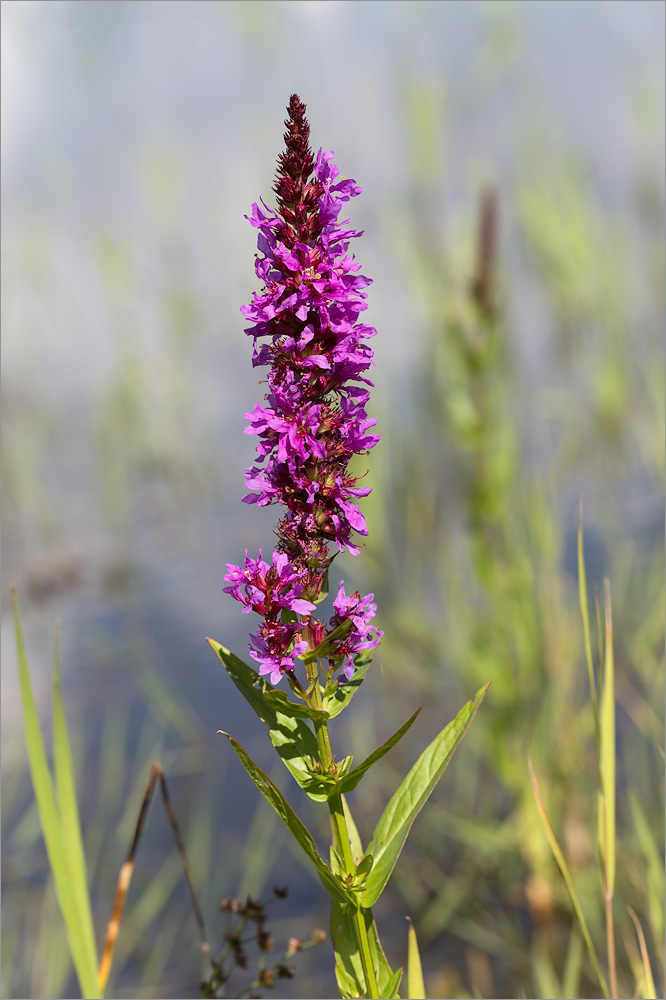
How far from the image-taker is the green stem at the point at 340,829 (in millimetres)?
1309

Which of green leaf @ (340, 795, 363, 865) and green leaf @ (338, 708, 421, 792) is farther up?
green leaf @ (338, 708, 421, 792)

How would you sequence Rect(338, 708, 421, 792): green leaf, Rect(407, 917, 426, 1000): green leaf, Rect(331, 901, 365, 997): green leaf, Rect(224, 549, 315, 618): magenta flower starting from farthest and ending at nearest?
Rect(407, 917, 426, 1000): green leaf, Rect(331, 901, 365, 997): green leaf, Rect(224, 549, 315, 618): magenta flower, Rect(338, 708, 421, 792): green leaf

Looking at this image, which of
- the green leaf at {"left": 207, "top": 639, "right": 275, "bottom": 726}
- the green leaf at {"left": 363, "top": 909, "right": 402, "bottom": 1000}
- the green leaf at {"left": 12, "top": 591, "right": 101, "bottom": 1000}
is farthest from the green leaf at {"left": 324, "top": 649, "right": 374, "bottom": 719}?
the green leaf at {"left": 12, "top": 591, "right": 101, "bottom": 1000}

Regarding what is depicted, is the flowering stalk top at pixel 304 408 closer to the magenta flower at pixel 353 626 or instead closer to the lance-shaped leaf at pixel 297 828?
the magenta flower at pixel 353 626

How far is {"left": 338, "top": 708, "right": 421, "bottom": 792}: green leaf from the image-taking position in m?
1.21

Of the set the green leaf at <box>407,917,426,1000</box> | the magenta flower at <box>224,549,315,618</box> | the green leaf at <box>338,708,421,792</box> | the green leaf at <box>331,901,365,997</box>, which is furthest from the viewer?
the green leaf at <box>407,917,426,1000</box>

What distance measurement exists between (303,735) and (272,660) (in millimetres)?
191

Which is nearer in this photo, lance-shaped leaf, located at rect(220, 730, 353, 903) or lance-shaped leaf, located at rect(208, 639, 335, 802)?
lance-shaped leaf, located at rect(220, 730, 353, 903)

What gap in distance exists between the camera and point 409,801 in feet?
4.44

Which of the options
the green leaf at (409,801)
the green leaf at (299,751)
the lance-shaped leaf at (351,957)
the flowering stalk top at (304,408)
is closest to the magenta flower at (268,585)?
the flowering stalk top at (304,408)

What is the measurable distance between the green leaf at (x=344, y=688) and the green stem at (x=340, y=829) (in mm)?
46

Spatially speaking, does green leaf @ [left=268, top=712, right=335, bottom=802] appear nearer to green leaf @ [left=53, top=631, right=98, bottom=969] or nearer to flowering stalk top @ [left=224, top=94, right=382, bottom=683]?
flowering stalk top @ [left=224, top=94, right=382, bottom=683]

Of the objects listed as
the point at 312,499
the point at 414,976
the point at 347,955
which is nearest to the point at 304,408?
the point at 312,499

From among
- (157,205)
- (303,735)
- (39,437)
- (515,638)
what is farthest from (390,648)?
(157,205)
